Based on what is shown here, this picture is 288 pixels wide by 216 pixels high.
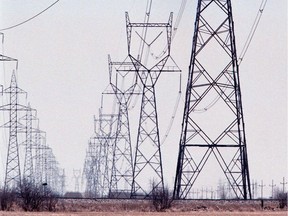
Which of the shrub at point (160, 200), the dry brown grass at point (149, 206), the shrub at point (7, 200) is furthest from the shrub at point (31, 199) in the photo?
the shrub at point (160, 200)

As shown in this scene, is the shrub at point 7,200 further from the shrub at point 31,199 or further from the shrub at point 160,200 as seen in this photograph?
the shrub at point 160,200

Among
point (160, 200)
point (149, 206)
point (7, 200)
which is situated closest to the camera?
point (160, 200)

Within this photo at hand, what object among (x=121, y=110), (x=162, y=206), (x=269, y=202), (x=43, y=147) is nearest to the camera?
(x=162, y=206)

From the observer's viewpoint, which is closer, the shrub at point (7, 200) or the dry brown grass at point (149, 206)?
the dry brown grass at point (149, 206)

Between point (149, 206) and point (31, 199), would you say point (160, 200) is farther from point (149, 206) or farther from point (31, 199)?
point (31, 199)

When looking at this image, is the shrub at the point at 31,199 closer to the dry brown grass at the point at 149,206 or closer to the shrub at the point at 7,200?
the dry brown grass at the point at 149,206

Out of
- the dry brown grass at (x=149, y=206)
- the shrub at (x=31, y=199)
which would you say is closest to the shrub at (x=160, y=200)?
the dry brown grass at (x=149, y=206)

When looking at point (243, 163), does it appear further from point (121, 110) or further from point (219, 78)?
point (121, 110)

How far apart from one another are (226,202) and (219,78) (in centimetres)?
872

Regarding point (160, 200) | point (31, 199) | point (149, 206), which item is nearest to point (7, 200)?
point (31, 199)

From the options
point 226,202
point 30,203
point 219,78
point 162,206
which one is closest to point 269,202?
point 226,202

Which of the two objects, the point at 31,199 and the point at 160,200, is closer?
the point at 31,199

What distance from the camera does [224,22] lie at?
45.6 metres

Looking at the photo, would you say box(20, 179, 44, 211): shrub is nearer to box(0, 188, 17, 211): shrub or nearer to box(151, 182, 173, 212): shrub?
box(0, 188, 17, 211): shrub
